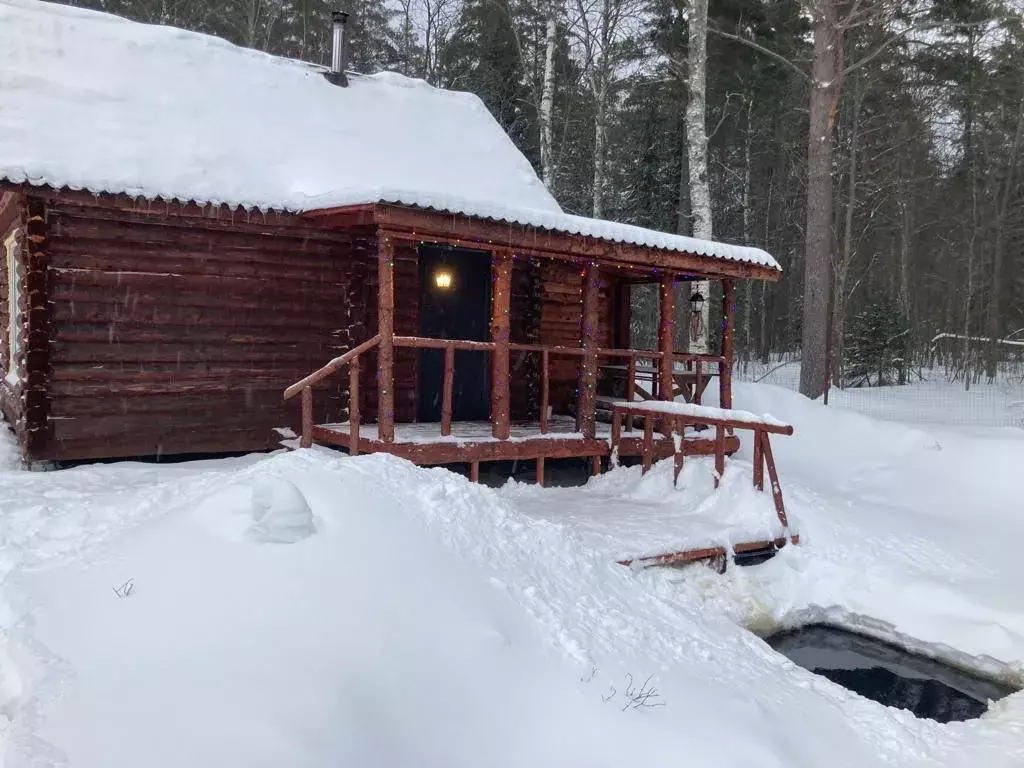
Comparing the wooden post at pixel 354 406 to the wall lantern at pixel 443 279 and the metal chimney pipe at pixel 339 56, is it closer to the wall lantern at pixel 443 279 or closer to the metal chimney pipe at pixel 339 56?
the wall lantern at pixel 443 279

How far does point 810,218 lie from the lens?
14.7 m

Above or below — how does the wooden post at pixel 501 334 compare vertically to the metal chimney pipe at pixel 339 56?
below

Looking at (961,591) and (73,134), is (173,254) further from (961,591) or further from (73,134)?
(961,591)

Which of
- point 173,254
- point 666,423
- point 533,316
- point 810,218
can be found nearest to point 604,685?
point 666,423

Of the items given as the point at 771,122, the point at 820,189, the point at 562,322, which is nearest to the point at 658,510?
the point at 562,322

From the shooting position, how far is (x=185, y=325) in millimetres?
8922

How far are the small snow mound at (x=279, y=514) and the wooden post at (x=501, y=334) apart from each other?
154 inches

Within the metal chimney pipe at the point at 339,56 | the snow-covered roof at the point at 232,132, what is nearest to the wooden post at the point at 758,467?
the snow-covered roof at the point at 232,132

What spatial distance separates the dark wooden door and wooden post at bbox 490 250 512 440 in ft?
8.02

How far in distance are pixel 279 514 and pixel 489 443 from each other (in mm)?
4010

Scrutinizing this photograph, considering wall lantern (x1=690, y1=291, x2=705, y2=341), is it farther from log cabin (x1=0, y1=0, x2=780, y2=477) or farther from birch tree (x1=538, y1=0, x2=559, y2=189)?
birch tree (x1=538, y1=0, x2=559, y2=189)

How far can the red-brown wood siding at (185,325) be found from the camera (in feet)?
27.3

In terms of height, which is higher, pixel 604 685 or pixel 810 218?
pixel 810 218

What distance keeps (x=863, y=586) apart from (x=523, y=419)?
5.58 metres
